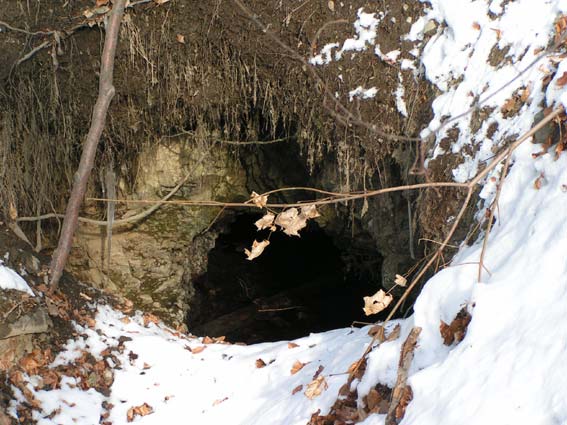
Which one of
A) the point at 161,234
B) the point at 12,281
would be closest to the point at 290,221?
the point at 12,281

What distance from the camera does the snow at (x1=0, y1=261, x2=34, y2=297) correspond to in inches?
176

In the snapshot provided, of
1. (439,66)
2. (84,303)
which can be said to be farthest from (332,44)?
(84,303)

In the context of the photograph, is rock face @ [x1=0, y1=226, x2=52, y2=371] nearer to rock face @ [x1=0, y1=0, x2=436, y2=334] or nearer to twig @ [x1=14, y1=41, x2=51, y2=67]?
rock face @ [x1=0, y1=0, x2=436, y2=334]

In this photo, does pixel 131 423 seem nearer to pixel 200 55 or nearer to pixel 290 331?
pixel 200 55

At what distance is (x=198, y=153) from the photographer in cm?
697

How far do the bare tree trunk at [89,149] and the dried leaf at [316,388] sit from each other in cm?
270

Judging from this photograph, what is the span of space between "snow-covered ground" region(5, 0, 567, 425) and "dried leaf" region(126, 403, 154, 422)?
1 centimetres

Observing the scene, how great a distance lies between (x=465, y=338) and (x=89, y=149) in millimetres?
3613

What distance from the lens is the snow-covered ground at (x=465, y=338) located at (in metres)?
2.43

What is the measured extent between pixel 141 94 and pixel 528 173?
394 centimetres

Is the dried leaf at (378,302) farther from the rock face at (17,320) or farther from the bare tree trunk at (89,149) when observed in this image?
the bare tree trunk at (89,149)

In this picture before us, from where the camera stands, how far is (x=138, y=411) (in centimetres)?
434

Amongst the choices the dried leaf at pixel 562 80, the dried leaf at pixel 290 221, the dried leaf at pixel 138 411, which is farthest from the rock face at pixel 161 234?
the dried leaf at pixel 562 80

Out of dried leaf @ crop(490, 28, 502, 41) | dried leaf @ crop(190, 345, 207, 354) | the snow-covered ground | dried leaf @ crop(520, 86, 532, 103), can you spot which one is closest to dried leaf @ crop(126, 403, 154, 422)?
the snow-covered ground
